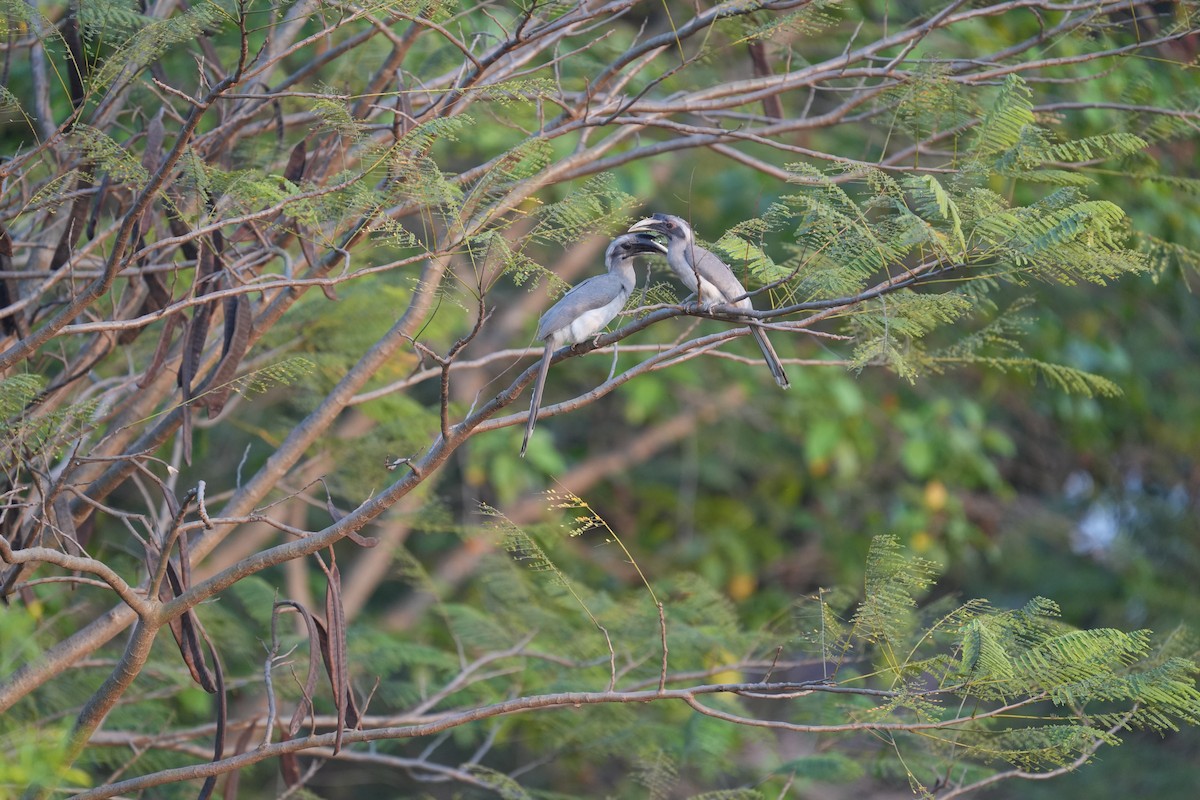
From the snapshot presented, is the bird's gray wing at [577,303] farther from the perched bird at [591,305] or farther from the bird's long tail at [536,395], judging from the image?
the bird's long tail at [536,395]

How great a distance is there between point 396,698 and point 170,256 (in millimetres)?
2056

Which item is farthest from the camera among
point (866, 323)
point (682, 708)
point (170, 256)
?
point (682, 708)

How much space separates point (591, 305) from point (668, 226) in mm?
339

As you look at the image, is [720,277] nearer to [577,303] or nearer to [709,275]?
[709,275]

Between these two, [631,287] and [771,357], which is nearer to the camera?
[771,357]

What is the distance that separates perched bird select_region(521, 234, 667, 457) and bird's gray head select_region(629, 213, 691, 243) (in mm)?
51

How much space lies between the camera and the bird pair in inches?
127

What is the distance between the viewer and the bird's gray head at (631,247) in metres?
3.55

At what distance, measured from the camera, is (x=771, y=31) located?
343 cm

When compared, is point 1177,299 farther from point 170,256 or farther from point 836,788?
point 170,256

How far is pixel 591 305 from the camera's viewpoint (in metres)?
3.43

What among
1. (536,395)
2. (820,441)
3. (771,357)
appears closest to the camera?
(536,395)

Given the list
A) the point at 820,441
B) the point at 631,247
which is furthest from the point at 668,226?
the point at 820,441

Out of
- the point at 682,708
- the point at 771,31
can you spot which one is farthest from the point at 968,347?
the point at 682,708
